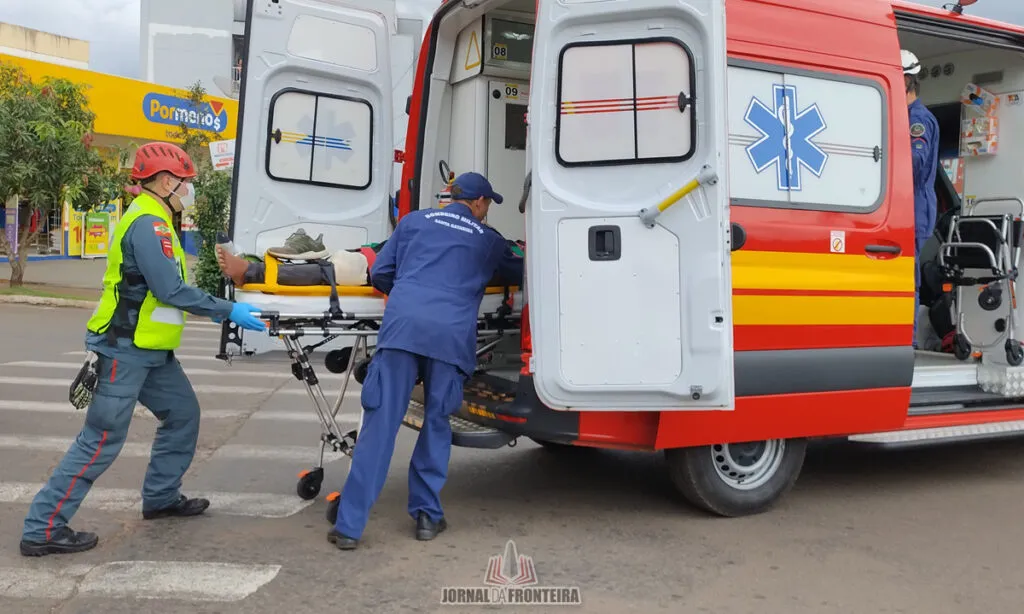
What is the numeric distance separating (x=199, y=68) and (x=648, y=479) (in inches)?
1294

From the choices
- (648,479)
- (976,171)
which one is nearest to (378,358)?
(648,479)

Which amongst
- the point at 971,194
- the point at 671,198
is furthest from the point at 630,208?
the point at 971,194

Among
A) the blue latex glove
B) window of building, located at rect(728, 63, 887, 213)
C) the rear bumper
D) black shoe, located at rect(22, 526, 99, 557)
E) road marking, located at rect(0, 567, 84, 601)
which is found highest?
window of building, located at rect(728, 63, 887, 213)

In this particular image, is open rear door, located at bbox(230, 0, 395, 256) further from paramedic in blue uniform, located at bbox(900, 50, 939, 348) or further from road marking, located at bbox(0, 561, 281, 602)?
paramedic in blue uniform, located at bbox(900, 50, 939, 348)

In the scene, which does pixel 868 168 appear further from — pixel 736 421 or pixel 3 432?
pixel 3 432

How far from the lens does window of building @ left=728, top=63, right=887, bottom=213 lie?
4.75 m

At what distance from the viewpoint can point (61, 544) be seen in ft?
14.2

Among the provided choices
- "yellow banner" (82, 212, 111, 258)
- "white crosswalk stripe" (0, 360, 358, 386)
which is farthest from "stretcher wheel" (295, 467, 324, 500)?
"yellow banner" (82, 212, 111, 258)

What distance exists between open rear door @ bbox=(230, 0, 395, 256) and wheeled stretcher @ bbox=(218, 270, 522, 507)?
110 cm

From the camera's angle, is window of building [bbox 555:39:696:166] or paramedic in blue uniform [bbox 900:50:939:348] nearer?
window of building [bbox 555:39:696:166]

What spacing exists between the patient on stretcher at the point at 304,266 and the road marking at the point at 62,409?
3.29 meters

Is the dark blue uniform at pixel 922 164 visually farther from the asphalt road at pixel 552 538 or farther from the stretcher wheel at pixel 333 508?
the stretcher wheel at pixel 333 508

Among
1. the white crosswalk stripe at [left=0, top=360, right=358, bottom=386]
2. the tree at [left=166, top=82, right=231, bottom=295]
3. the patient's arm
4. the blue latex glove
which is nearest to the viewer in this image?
Result: the blue latex glove

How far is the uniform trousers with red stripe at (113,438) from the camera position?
171 inches
